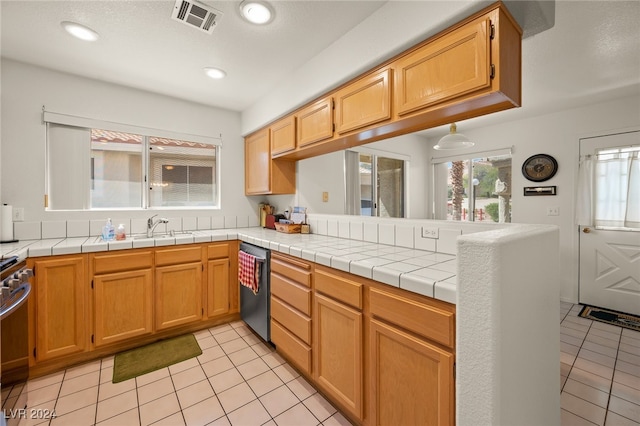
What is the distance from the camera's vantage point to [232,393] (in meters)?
1.74

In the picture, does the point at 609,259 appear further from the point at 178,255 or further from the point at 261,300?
the point at 178,255

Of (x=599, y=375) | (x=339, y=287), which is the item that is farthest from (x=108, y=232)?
(x=599, y=375)

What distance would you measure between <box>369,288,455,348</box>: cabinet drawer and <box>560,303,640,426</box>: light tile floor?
50.3 inches

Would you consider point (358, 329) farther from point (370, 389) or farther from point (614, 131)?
point (614, 131)

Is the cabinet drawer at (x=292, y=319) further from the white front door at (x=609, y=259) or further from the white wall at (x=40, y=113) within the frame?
the white front door at (x=609, y=259)

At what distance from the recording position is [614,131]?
3.01 metres

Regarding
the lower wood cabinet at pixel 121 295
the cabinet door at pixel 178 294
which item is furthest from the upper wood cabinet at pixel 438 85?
the lower wood cabinet at pixel 121 295

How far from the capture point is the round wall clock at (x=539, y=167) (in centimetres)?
344

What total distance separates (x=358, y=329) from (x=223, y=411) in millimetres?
982

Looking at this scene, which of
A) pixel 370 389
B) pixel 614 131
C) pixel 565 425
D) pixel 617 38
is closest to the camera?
pixel 370 389

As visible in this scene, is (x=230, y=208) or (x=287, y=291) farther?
(x=230, y=208)

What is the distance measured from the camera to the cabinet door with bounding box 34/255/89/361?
73.9 inches

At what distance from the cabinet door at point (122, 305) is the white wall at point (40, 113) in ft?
2.67

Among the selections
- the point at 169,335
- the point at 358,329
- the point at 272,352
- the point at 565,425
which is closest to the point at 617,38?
the point at 565,425
